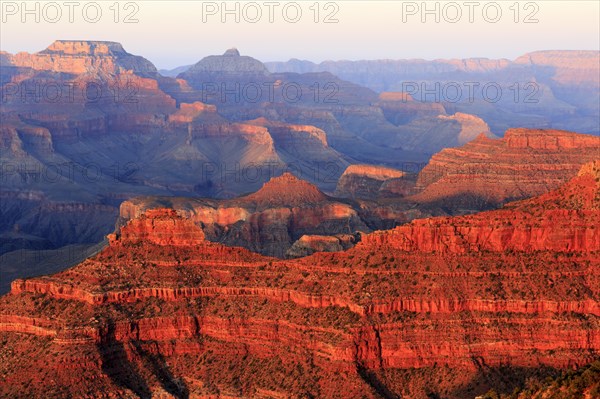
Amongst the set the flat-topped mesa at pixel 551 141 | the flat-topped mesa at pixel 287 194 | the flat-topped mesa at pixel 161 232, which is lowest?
the flat-topped mesa at pixel 287 194

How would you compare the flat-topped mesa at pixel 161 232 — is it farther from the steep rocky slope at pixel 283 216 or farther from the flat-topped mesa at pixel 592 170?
the steep rocky slope at pixel 283 216

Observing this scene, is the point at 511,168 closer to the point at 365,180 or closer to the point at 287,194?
the point at 287,194

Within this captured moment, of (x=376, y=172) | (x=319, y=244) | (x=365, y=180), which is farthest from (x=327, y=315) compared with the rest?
(x=376, y=172)

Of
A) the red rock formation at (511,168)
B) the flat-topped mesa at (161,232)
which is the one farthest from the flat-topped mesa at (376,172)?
the flat-topped mesa at (161,232)

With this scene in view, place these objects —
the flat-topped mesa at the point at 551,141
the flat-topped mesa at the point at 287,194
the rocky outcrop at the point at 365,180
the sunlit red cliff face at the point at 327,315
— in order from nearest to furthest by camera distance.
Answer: the sunlit red cliff face at the point at 327,315 → the flat-topped mesa at the point at 287,194 → the flat-topped mesa at the point at 551,141 → the rocky outcrop at the point at 365,180

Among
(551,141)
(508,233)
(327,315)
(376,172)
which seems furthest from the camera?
(376,172)

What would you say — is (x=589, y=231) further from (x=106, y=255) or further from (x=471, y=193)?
(x=471, y=193)
